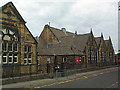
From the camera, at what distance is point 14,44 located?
803 inches

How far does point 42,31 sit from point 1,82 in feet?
97.6

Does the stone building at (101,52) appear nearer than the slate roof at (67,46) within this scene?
No

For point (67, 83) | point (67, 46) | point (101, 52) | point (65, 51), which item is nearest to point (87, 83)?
point (67, 83)

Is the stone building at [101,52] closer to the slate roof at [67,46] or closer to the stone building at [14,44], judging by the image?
the slate roof at [67,46]

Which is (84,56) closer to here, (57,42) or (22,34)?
(57,42)

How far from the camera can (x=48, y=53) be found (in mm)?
29328

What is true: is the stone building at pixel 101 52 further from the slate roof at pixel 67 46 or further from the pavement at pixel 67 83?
the pavement at pixel 67 83

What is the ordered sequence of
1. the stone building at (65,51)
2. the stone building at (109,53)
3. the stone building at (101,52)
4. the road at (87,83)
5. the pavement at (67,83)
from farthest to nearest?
the stone building at (109,53)
the stone building at (101,52)
the stone building at (65,51)
the road at (87,83)
the pavement at (67,83)

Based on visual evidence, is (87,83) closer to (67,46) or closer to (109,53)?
(67,46)

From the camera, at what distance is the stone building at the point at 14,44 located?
1884 centimetres

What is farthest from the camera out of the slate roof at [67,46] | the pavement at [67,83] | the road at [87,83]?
the slate roof at [67,46]

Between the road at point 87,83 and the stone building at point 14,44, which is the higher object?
the stone building at point 14,44

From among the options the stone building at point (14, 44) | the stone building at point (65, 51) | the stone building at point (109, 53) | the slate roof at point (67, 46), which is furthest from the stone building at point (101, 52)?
the stone building at point (14, 44)

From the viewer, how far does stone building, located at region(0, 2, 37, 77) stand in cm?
1884
